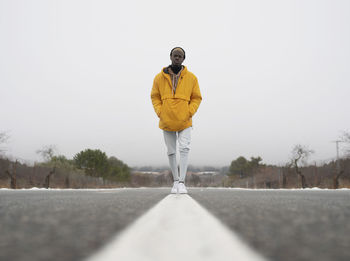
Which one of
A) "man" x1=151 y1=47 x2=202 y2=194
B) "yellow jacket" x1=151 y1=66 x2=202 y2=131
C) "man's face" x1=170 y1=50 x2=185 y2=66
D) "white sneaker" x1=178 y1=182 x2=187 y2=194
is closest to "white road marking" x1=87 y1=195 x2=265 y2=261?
"white sneaker" x1=178 y1=182 x2=187 y2=194

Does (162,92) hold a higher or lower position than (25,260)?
higher

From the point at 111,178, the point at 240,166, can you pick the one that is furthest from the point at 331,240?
the point at 240,166

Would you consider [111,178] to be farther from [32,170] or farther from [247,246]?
[247,246]

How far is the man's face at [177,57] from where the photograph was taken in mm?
4840

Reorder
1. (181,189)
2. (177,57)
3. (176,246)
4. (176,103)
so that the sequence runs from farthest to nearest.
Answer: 1. (177,57)
2. (176,103)
3. (181,189)
4. (176,246)

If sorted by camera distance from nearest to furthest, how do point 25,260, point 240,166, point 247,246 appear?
point 25,260 → point 247,246 → point 240,166

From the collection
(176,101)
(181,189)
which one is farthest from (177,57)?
(181,189)

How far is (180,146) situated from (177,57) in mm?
1429

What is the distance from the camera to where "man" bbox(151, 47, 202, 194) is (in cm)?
472

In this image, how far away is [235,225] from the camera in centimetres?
117

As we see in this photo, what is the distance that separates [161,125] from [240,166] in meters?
83.9

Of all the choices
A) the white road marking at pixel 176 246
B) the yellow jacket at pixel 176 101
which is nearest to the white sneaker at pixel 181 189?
the yellow jacket at pixel 176 101

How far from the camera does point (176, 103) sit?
15.6 ft

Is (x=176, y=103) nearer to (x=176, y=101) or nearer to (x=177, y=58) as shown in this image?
(x=176, y=101)
